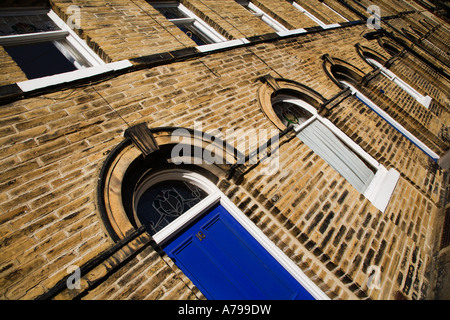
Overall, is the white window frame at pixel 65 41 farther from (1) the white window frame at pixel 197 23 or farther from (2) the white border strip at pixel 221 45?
(1) the white window frame at pixel 197 23

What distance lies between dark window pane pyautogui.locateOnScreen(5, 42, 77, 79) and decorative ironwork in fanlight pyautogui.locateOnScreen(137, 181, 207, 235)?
1.97m

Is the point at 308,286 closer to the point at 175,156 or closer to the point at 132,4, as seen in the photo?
the point at 175,156

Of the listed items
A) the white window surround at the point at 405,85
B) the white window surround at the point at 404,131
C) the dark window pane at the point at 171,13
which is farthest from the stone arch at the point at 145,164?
the white window surround at the point at 405,85

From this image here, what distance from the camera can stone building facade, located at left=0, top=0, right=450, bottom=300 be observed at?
1791mm

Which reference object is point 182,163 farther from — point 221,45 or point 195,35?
point 195,35

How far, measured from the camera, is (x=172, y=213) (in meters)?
2.54

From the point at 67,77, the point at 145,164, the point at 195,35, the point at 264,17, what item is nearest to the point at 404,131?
the point at 264,17

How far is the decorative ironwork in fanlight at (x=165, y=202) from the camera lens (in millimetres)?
2406

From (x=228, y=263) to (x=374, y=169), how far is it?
3.14 meters

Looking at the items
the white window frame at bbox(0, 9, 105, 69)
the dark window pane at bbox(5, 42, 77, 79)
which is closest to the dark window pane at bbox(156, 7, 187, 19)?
the white window frame at bbox(0, 9, 105, 69)

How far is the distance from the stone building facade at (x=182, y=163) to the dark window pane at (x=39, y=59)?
6cm

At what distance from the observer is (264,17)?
6.67 metres
